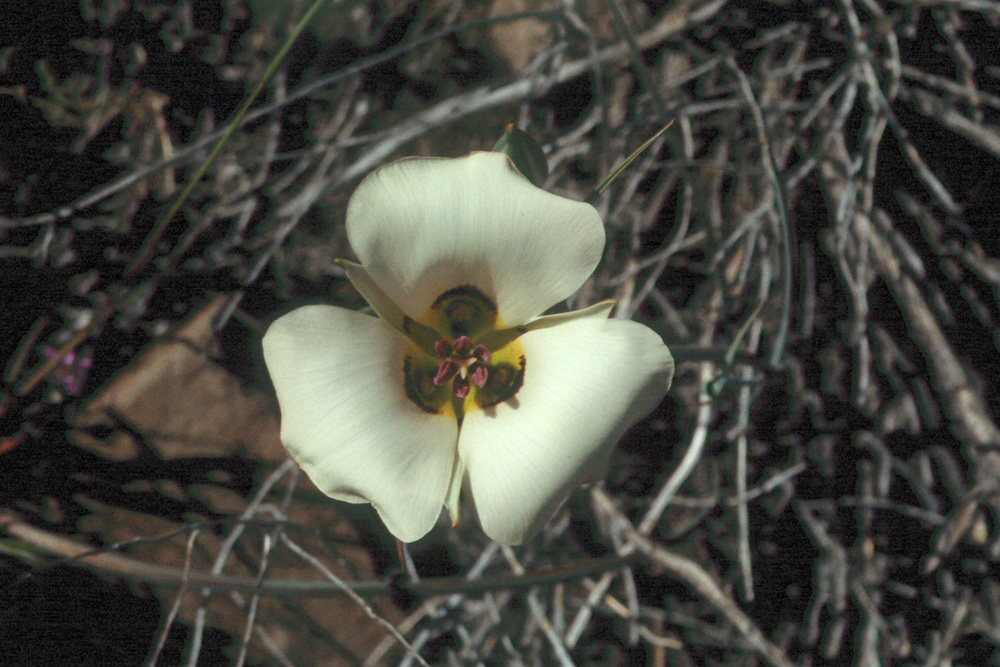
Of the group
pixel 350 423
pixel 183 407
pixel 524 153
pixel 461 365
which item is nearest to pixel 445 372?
pixel 461 365

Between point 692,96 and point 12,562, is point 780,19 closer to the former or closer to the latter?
point 692,96

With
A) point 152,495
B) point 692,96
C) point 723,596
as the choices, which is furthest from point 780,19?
point 152,495

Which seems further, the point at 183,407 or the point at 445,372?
the point at 183,407

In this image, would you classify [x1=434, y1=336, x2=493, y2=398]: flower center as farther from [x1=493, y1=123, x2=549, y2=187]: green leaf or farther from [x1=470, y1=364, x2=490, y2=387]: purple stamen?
[x1=493, y1=123, x2=549, y2=187]: green leaf

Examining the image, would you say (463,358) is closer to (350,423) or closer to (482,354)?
(482,354)

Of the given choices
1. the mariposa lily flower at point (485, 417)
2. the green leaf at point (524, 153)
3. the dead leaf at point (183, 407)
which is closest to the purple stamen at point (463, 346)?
the mariposa lily flower at point (485, 417)

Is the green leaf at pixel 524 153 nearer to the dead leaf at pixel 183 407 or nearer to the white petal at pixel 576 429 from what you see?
the white petal at pixel 576 429
